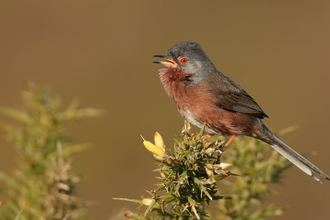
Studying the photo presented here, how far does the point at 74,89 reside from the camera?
9.73 meters

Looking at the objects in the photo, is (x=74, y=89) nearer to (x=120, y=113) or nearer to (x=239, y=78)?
(x=120, y=113)

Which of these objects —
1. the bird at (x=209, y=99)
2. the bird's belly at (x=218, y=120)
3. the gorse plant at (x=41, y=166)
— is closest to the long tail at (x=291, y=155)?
the bird at (x=209, y=99)

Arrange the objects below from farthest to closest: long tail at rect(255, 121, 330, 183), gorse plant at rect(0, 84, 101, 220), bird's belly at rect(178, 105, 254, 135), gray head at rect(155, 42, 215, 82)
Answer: gray head at rect(155, 42, 215, 82) < bird's belly at rect(178, 105, 254, 135) < long tail at rect(255, 121, 330, 183) < gorse plant at rect(0, 84, 101, 220)

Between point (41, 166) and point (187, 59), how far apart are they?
2154 millimetres

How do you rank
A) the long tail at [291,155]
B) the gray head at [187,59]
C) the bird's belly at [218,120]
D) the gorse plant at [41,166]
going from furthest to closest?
the gray head at [187,59] < the bird's belly at [218,120] < the long tail at [291,155] < the gorse plant at [41,166]

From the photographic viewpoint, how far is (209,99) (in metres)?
4.97

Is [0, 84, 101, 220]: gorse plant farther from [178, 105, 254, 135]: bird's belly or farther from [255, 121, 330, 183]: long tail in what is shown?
[255, 121, 330, 183]: long tail

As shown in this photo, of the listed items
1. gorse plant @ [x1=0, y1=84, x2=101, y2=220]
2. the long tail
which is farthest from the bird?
gorse plant @ [x1=0, y1=84, x2=101, y2=220]

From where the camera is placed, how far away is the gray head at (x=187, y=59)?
5055 mm

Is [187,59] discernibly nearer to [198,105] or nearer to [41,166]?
[198,105]

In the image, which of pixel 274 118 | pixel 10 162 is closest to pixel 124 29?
pixel 274 118

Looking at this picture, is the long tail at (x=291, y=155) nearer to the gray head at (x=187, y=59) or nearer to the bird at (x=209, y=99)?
the bird at (x=209, y=99)

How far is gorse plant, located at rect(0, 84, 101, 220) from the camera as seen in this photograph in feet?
9.55

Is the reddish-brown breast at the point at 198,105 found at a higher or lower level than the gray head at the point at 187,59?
lower
